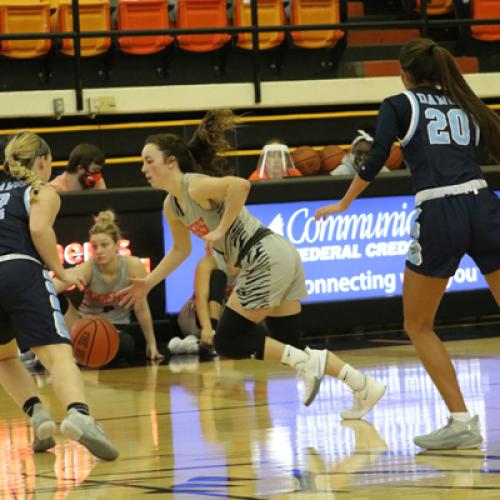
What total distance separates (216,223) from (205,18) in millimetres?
8550

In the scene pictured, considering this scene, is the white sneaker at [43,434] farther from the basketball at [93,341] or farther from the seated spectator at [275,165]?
the seated spectator at [275,165]

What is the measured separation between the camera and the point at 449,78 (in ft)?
18.9

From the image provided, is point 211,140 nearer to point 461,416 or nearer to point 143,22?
point 461,416

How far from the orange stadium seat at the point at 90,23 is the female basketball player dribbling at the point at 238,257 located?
791 centimetres

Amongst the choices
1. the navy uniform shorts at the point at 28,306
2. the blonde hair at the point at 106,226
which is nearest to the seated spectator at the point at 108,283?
the blonde hair at the point at 106,226

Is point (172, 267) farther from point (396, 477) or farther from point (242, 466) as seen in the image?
point (396, 477)

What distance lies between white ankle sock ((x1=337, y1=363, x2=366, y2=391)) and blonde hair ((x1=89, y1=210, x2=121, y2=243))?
354 cm

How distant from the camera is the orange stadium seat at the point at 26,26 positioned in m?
14.4

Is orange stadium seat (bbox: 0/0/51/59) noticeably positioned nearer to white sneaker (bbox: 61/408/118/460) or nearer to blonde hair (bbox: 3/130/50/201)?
blonde hair (bbox: 3/130/50/201)

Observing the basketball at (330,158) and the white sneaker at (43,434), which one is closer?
the white sneaker at (43,434)

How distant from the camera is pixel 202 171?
7102 millimetres

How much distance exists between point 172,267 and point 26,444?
1252 millimetres

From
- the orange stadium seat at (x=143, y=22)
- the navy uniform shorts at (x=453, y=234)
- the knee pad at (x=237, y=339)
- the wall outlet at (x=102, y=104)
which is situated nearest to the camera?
the navy uniform shorts at (x=453, y=234)

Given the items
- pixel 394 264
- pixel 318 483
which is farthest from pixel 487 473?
pixel 394 264
